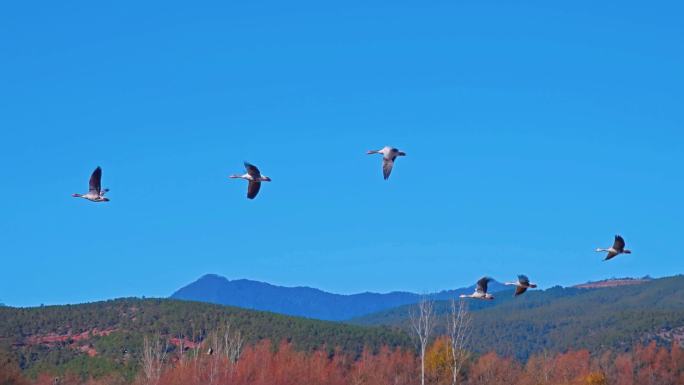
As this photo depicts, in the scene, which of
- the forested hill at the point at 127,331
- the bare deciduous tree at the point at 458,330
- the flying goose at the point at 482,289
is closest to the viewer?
the flying goose at the point at 482,289

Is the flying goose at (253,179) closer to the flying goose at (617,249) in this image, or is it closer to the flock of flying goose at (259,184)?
the flock of flying goose at (259,184)

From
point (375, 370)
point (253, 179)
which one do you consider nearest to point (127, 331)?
point (375, 370)

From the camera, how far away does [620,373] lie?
434 feet

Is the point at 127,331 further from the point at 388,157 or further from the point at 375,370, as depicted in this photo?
the point at 388,157

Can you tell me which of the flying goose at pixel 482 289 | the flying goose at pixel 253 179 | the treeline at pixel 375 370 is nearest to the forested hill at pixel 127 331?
the treeline at pixel 375 370

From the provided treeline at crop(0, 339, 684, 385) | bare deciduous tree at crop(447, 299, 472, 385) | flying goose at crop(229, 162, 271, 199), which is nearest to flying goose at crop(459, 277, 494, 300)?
flying goose at crop(229, 162, 271, 199)

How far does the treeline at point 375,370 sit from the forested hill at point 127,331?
6991mm

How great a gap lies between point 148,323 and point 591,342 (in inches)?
2854

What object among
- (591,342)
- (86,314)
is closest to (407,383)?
(86,314)

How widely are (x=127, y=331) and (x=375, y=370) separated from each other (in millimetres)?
34754

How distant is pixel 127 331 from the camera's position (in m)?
134

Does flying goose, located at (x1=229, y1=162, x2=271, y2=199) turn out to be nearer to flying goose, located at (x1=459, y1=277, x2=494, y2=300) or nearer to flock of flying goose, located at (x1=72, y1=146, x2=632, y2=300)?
flock of flying goose, located at (x1=72, y1=146, x2=632, y2=300)

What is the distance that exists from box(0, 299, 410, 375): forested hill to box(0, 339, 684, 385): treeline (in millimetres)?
6991

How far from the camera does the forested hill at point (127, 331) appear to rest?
11912 cm
